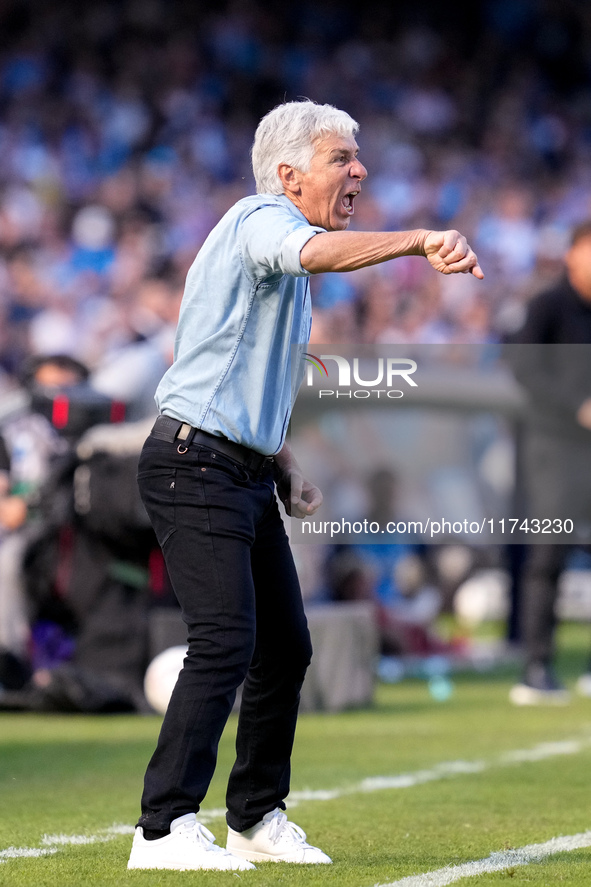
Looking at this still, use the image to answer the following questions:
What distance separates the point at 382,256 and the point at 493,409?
25.3 ft

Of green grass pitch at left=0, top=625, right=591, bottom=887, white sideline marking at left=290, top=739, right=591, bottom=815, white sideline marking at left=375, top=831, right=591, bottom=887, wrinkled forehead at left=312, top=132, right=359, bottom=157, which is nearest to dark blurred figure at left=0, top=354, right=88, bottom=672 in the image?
green grass pitch at left=0, top=625, right=591, bottom=887

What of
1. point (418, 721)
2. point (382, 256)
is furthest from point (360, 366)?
point (418, 721)

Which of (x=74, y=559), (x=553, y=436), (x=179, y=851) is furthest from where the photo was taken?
(x=553, y=436)

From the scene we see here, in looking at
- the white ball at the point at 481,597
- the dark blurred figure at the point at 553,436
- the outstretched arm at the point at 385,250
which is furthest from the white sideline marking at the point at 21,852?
the white ball at the point at 481,597

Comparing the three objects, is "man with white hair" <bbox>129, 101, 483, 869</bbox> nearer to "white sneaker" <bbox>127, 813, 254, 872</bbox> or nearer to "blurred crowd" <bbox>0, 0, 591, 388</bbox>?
"white sneaker" <bbox>127, 813, 254, 872</bbox>

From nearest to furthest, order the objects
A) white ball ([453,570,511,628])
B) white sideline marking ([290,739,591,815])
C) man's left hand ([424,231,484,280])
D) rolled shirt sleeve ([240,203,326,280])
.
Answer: man's left hand ([424,231,484,280]) < rolled shirt sleeve ([240,203,326,280]) < white sideline marking ([290,739,591,815]) < white ball ([453,570,511,628])

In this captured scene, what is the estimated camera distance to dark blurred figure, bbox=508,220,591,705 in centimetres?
793

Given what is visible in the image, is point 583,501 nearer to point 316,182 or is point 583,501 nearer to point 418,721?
point 418,721

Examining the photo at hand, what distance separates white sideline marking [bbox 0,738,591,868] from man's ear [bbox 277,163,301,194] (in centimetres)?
166

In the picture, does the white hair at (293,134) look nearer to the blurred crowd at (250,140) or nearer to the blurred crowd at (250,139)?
the blurred crowd at (250,140)

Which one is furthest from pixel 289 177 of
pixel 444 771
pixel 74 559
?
pixel 74 559

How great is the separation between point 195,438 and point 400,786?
7.32 ft

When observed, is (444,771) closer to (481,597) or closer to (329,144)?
(329,144)

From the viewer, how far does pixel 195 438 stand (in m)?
3.38
